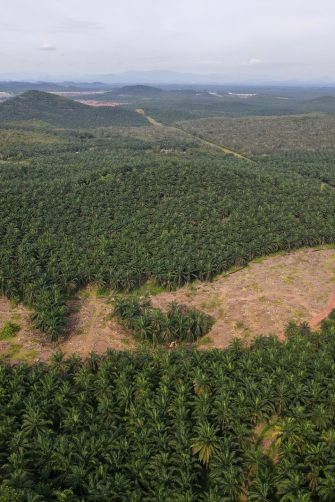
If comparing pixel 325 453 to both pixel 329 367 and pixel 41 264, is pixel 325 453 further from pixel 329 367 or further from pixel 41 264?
pixel 41 264

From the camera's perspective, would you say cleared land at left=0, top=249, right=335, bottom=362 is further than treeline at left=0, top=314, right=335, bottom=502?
Yes

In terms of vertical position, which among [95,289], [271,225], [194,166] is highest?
[194,166]

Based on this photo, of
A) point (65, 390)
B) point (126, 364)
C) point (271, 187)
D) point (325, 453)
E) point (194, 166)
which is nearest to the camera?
point (325, 453)

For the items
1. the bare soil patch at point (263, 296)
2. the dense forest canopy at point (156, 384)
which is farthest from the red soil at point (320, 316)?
the dense forest canopy at point (156, 384)

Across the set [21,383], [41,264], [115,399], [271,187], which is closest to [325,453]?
[115,399]

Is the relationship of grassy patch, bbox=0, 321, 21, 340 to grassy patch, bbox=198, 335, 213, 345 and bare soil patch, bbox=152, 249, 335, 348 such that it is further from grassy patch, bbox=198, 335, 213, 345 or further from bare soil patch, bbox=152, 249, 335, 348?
grassy patch, bbox=198, 335, 213, 345

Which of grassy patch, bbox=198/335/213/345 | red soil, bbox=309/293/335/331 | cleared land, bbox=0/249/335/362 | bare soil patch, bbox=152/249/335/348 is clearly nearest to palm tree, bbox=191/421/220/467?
bare soil patch, bbox=152/249/335/348

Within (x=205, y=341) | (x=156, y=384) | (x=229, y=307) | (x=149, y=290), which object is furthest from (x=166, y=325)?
(x=149, y=290)

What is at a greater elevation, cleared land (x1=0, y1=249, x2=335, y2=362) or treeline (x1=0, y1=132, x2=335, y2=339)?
treeline (x1=0, y1=132, x2=335, y2=339)
